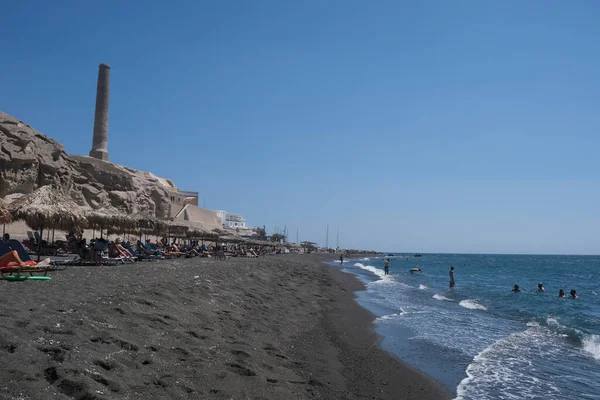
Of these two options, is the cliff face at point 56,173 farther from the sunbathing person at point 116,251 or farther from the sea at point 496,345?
the sea at point 496,345

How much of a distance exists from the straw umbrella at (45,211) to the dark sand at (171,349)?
4946 millimetres

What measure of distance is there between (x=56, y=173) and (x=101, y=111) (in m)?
20.2

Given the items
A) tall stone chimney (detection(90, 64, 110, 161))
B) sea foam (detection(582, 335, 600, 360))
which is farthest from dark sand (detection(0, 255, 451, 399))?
tall stone chimney (detection(90, 64, 110, 161))

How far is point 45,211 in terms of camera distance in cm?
1373

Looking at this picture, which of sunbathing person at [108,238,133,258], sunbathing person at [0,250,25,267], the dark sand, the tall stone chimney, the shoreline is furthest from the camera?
the tall stone chimney

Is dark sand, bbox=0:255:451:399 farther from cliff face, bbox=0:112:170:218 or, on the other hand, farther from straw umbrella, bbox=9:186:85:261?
cliff face, bbox=0:112:170:218

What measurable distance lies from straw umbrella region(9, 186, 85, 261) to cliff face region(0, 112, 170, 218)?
13.7m

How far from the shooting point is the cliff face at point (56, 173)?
2650 centimetres

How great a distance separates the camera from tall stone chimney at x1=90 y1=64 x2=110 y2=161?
48031 millimetres

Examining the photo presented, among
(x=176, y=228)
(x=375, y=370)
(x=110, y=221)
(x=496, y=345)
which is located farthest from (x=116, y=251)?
(x=496, y=345)

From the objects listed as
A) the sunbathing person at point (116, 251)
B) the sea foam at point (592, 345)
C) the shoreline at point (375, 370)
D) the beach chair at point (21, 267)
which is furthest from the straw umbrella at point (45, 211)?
the sea foam at point (592, 345)

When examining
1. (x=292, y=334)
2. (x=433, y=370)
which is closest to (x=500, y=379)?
(x=433, y=370)

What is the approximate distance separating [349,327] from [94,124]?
4519cm

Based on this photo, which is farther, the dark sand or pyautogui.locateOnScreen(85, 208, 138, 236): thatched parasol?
pyautogui.locateOnScreen(85, 208, 138, 236): thatched parasol
